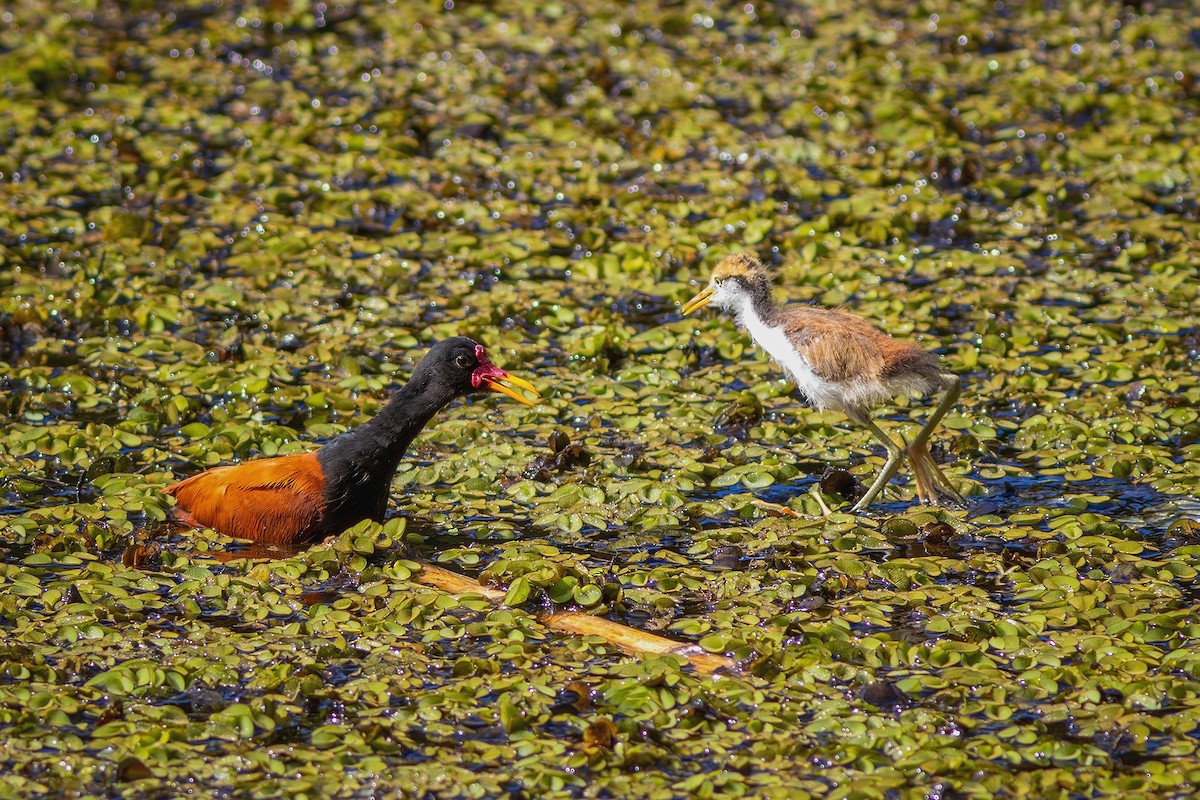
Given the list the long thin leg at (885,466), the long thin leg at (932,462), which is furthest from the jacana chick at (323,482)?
the long thin leg at (932,462)

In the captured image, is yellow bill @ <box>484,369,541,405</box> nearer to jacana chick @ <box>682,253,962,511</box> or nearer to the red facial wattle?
the red facial wattle

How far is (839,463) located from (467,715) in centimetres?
272

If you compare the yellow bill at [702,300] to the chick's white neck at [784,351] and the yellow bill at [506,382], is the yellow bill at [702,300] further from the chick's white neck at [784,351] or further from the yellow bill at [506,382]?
the yellow bill at [506,382]

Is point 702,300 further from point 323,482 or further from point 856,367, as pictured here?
point 323,482

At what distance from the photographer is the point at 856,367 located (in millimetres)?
6645

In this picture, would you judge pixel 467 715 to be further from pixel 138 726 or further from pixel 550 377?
pixel 550 377

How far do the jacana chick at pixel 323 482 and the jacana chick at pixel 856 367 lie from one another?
4.79ft

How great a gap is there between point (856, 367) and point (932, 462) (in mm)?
651

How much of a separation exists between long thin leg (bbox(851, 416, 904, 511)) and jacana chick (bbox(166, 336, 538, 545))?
1886mm

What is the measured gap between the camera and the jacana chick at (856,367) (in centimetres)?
666

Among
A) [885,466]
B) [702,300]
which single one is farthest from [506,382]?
[885,466]

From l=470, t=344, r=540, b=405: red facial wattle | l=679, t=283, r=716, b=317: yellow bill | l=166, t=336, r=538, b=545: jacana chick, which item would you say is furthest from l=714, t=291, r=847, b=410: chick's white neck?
l=166, t=336, r=538, b=545: jacana chick

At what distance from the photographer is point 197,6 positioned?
12.5 meters

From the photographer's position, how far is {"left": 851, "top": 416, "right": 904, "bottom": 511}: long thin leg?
682 centimetres
